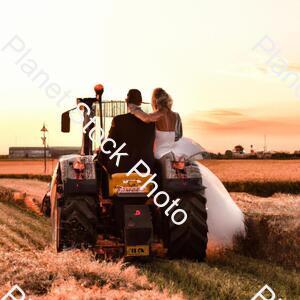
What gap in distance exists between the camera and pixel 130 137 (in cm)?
858

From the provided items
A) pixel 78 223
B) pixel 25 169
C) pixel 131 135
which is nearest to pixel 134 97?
pixel 131 135

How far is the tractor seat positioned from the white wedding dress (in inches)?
24.5

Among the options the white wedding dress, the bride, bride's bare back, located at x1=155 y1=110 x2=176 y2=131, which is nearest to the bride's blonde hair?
the bride

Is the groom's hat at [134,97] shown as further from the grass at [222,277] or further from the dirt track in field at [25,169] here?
the dirt track in field at [25,169]

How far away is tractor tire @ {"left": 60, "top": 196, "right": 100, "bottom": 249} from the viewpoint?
8.42 meters

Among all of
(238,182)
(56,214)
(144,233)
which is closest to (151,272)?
(144,233)

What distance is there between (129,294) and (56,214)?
294 cm

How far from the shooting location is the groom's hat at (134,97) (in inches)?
336

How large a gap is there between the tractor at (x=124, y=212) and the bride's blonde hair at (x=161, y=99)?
869 mm

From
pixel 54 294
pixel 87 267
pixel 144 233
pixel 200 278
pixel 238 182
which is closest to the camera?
pixel 54 294

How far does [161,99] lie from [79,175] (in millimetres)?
1551

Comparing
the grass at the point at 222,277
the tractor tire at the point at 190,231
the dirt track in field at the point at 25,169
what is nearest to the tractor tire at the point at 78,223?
the grass at the point at 222,277

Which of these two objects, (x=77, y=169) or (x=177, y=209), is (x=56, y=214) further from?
(x=177, y=209)

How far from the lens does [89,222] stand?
27.7ft
